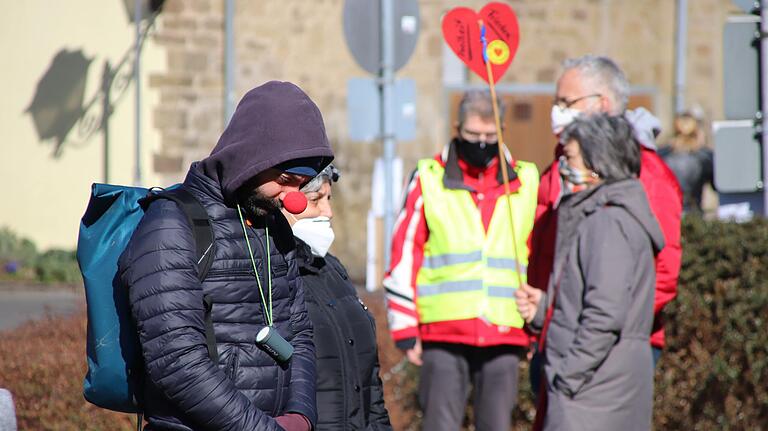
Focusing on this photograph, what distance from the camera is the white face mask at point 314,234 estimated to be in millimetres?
4043

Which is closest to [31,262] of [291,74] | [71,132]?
[71,132]

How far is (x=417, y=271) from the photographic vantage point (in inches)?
220

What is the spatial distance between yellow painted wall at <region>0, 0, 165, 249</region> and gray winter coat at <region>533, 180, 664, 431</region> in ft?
38.0

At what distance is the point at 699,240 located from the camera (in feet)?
21.0

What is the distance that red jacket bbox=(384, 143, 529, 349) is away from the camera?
17.9 feet

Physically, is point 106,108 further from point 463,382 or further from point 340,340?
point 340,340

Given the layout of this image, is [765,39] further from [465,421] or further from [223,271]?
[223,271]

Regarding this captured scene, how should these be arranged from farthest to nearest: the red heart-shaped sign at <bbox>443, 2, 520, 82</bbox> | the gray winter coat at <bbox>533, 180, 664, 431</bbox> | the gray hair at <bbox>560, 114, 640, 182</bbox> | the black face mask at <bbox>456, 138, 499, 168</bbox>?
the black face mask at <bbox>456, 138, 499, 168</bbox> → the red heart-shaped sign at <bbox>443, 2, 520, 82</bbox> → the gray hair at <bbox>560, 114, 640, 182</bbox> → the gray winter coat at <bbox>533, 180, 664, 431</bbox>

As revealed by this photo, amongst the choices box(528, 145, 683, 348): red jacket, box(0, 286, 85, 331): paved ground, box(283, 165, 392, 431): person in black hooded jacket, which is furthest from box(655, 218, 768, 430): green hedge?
box(0, 286, 85, 331): paved ground

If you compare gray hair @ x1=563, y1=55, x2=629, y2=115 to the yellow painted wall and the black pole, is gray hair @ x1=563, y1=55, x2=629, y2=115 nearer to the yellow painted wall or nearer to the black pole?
the yellow painted wall

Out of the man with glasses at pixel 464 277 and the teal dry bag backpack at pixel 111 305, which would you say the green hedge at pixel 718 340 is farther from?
the teal dry bag backpack at pixel 111 305

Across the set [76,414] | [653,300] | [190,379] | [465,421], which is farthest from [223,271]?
[465,421]

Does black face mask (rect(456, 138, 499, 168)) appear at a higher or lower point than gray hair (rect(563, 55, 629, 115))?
lower

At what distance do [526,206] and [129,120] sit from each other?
10.7 metres
